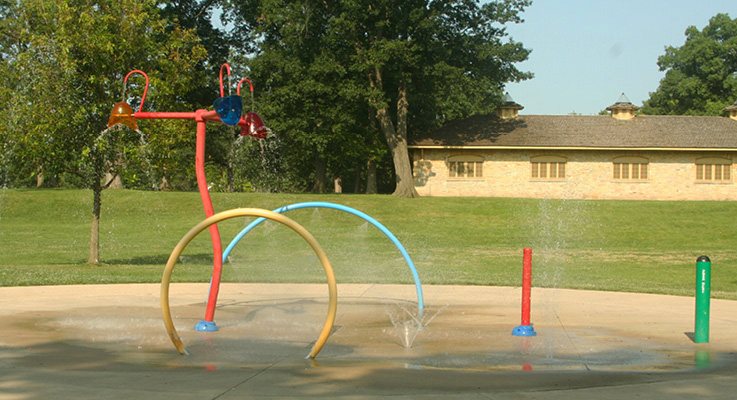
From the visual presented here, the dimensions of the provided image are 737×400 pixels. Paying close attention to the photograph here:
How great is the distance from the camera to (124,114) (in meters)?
8.85

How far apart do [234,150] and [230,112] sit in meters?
44.4

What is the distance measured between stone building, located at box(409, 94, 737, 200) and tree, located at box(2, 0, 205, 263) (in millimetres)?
29064

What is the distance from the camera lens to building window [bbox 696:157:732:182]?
143 ft

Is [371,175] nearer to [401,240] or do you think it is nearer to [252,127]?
[401,240]

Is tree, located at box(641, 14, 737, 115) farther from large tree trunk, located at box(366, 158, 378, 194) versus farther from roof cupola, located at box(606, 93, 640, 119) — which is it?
large tree trunk, located at box(366, 158, 378, 194)

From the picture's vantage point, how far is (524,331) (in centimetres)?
857

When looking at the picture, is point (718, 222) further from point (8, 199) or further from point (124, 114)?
point (8, 199)

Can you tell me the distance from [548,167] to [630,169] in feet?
15.7

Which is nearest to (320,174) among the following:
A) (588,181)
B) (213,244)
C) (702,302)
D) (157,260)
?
(588,181)

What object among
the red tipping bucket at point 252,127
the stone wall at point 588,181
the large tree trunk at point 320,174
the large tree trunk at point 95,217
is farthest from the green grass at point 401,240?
the large tree trunk at point 320,174

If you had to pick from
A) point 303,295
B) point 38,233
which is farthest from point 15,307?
point 38,233

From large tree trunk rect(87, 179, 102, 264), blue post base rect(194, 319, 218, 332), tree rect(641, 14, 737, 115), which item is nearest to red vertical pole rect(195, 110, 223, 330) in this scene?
blue post base rect(194, 319, 218, 332)

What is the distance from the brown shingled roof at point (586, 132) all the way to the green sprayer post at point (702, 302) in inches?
1413

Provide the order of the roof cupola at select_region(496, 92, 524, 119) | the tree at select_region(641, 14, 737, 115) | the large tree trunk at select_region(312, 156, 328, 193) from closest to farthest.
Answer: the roof cupola at select_region(496, 92, 524, 119) → the large tree trunk at select_region(312, 156, 328, 193) → the tree at select_region(641, 14, 737, 115)
